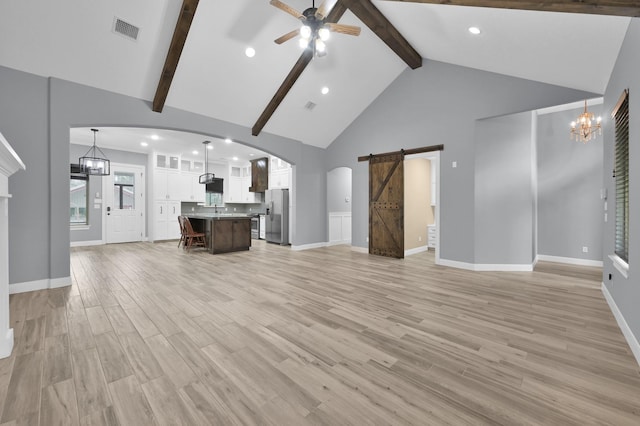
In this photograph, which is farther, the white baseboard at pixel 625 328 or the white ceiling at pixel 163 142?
the white ceiling at pixel 163 142

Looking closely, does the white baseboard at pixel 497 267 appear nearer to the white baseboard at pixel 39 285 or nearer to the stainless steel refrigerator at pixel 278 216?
the stainless steel refrigerator at pixel 278 216

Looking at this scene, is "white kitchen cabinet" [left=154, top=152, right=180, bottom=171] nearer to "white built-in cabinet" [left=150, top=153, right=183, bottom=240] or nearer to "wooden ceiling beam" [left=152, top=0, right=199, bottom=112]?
"white built-in cabinet" [left=150, top=153, right=183, bottom=240]

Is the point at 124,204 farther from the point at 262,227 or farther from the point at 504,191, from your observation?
the point at 504,191

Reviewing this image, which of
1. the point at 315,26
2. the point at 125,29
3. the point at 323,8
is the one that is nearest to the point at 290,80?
the point at 315,26

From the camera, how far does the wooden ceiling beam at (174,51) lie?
353 cm

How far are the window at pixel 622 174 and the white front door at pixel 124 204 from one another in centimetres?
1085

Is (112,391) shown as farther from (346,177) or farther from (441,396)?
(346,177)

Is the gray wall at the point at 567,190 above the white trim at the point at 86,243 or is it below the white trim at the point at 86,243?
above

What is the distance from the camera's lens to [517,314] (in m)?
2.86

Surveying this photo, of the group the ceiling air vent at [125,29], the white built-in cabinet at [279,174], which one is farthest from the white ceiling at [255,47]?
the white built-in cabinet at [279,174]

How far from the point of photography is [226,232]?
675cm

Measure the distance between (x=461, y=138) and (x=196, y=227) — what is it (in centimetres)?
702

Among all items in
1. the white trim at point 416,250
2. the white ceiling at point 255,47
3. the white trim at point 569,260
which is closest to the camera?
the white ceiling at point 255,47

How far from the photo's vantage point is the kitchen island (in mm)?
6535
